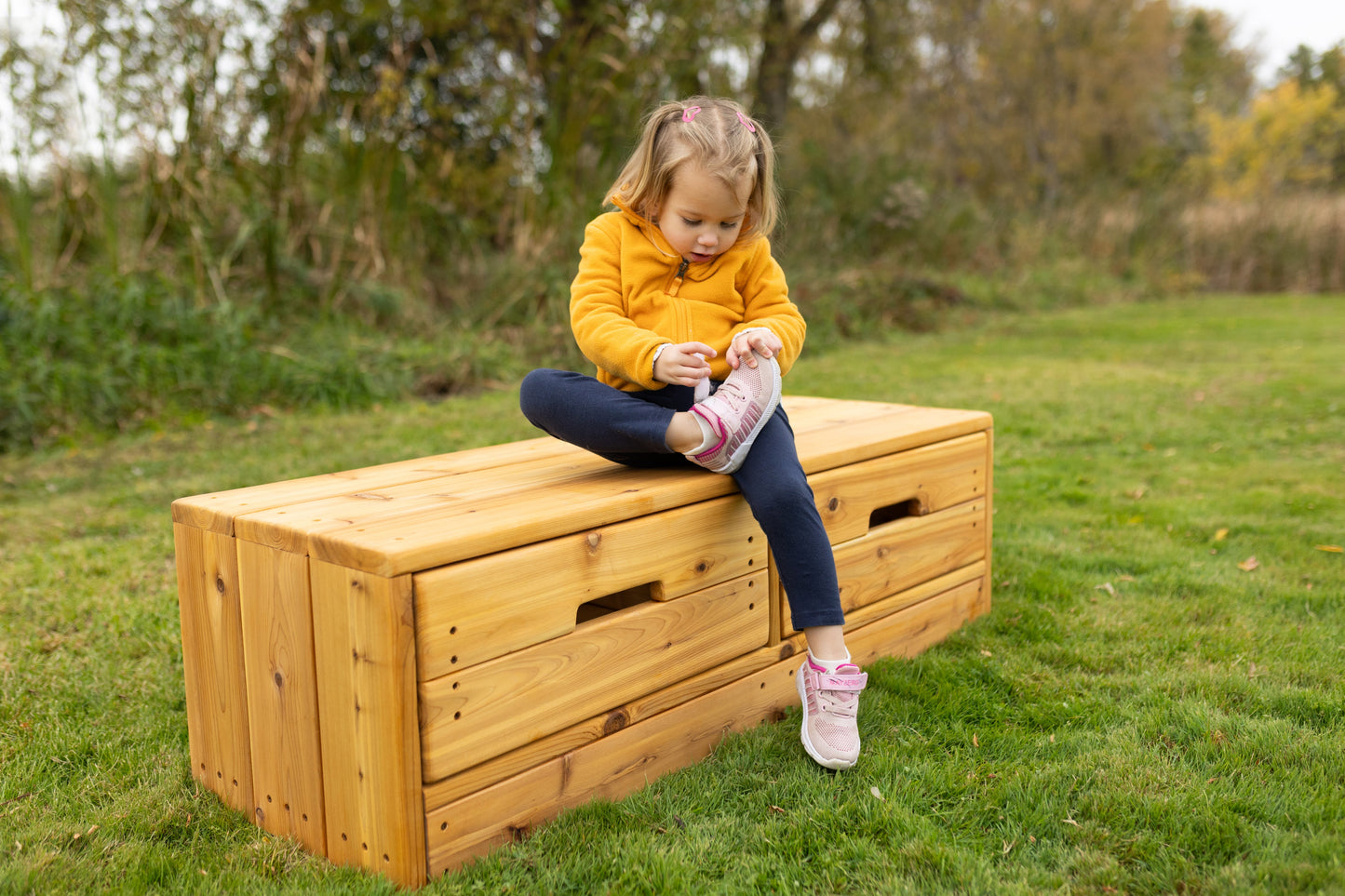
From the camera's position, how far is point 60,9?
548 cm

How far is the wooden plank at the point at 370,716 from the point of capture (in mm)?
1498

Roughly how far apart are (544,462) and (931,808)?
43.0 inches

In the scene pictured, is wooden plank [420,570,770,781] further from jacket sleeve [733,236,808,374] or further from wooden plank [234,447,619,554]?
jacket sleeve [733,236,808,374]

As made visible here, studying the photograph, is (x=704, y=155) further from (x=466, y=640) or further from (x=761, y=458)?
(x=466, y=640)

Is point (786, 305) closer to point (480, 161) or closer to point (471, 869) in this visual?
point (471, 869)

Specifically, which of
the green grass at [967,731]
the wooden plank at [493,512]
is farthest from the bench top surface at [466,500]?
the green grass at [967,731]

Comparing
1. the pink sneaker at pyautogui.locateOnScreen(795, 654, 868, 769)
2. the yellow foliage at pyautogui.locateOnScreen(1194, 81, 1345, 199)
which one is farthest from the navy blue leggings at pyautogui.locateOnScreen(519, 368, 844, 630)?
the yellow foliage at pyautogui.locateOnScreen(1194, 81, 1345, 199)

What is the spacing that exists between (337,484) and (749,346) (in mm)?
886

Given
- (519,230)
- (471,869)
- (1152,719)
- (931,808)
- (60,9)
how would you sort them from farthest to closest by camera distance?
(519,230)
(60,9)
(1152,719)
(931,808)
(471,869)

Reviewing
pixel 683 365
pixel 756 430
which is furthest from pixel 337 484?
pixel 756 430

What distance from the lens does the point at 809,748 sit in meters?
1.97

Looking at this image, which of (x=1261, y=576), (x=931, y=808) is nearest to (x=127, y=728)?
(x=931, y=808)


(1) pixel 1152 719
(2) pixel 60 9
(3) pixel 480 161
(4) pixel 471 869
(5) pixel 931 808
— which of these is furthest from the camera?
(3) pixel 480 161

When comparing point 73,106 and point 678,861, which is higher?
point 73,106
